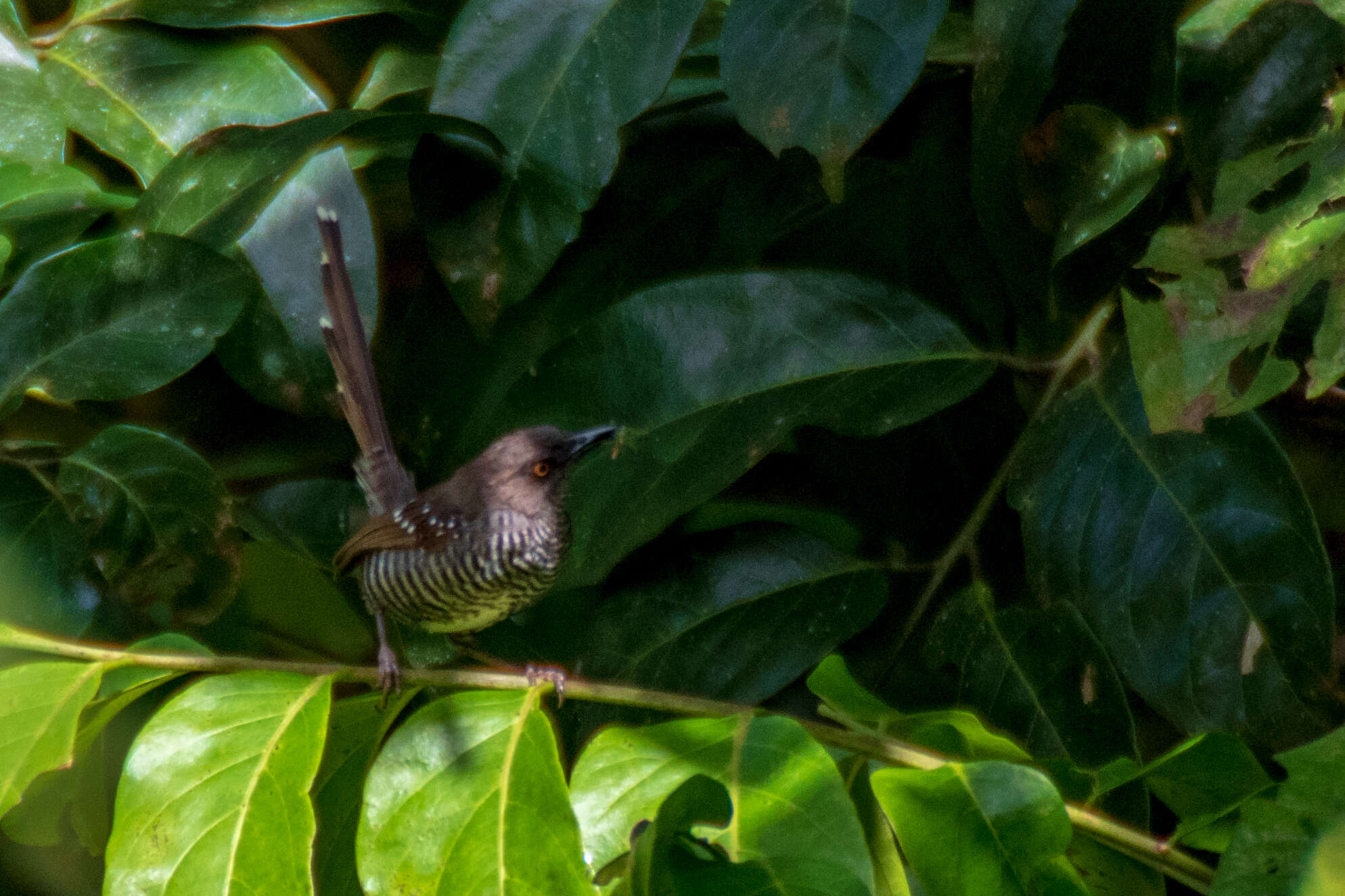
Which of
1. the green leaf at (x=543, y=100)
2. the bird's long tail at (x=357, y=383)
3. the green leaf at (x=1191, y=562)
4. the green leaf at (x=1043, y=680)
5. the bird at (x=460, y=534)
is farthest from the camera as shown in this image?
the bird at (x=460, y=534)

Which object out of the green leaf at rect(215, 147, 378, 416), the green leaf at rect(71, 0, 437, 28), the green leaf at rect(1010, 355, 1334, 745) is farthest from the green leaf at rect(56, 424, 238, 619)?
the green leaf at rect(1010, 355, 1334, 745)

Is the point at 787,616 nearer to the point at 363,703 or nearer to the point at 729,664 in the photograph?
the point at 729,664

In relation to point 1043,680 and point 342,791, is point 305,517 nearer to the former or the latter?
point 342,791

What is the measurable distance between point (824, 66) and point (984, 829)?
0.91m

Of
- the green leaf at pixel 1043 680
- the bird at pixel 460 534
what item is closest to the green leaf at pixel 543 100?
the bird at pixel 460 534

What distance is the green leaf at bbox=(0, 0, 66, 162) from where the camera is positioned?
1.90 meters

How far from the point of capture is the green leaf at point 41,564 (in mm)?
1642

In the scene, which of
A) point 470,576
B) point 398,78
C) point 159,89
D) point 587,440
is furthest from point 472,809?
point 159,89

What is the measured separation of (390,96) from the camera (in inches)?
73.8

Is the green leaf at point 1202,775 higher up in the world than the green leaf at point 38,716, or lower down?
higher up

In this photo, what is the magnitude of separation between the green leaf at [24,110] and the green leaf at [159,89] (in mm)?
22

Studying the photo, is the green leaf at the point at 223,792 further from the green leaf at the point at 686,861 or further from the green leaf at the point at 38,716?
the green leaf at the point at 686,861

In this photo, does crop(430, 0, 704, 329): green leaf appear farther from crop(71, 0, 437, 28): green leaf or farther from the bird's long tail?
crop(71, 0, 437, 28): green leaf

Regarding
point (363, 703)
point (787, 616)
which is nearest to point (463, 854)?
point (363, 703)
